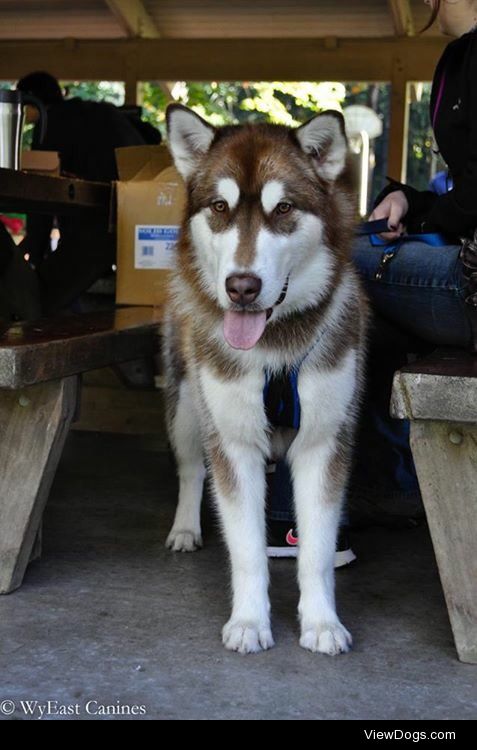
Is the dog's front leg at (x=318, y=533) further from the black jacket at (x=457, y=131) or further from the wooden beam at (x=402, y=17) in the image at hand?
the wooden beam at (x=402, y=17)

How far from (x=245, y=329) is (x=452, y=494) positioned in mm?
652

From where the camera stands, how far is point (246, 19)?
7.30 meters

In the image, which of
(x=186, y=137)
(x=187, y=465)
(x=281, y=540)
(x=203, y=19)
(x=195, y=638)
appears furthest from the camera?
(x=203, y=19)

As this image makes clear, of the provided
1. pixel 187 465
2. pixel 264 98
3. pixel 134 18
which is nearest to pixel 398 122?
pixel 134 18

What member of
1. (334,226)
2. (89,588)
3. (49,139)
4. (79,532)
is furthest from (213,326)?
(49,139)

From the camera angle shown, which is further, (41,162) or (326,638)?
(41,162)

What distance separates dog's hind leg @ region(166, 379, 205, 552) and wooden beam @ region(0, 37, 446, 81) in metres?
4.34

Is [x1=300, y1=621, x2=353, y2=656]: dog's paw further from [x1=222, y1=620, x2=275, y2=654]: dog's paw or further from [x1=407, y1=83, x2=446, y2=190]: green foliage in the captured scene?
[x1=407, y1=83, x2=446, y2=190]: green foliage

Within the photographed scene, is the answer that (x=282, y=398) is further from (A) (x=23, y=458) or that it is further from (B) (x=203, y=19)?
(B) (x=203, y=19)

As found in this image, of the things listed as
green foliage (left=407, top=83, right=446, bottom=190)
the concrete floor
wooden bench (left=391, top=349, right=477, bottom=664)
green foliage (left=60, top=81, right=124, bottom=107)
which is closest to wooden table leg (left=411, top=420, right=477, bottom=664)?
wooden bench (left=391, top=349, right=477, bottom=664)

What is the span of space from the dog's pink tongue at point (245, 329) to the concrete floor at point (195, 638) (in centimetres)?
77

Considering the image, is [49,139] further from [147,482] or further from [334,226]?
[334,226]

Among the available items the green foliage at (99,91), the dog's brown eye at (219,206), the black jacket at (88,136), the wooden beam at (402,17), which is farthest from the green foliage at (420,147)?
the dog's brown eye at (219,206)

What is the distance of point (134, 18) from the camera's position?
23.5 ft
